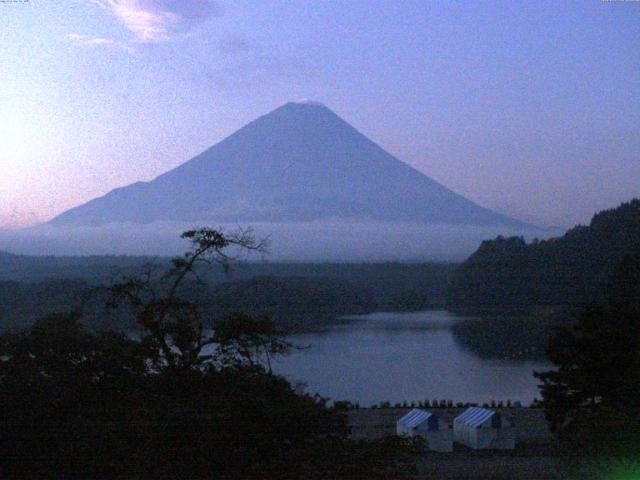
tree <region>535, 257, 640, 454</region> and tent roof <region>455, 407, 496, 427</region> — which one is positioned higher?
tree <region>535, 257, 640, 454</region>

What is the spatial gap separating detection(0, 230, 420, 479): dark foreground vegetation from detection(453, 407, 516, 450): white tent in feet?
15.9

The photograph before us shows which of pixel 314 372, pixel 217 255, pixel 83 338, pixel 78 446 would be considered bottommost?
pixel 314 372

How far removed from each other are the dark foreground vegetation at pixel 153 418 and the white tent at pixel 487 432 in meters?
4.83

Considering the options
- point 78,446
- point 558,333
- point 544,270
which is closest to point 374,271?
point 544,270

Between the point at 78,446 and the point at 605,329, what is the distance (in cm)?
508

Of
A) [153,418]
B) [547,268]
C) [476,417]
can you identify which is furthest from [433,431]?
[547,268]

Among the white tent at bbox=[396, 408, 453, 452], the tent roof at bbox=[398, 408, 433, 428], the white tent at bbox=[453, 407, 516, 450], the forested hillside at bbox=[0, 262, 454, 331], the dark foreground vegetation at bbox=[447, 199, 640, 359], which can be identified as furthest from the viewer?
the dark foreground vegetation at bbox=[447, 199, 640, 359]

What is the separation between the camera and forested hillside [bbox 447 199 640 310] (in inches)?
850

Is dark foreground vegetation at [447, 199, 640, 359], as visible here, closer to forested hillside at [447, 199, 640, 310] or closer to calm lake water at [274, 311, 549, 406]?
forested hillside at [447, 199, 640, 310]

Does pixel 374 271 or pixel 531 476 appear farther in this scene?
pixel 374 271

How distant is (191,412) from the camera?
355 cm

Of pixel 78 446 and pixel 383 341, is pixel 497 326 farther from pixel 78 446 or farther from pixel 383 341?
pixel 78 446

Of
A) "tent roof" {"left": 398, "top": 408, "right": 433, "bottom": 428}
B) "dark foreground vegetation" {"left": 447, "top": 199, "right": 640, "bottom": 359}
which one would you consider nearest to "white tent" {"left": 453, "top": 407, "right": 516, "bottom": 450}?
"tent roof" {"left": 398, "top": 408, "right": 433, "bottom": 428}

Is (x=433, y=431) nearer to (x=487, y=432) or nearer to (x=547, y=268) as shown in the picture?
(x=487, y=432)
